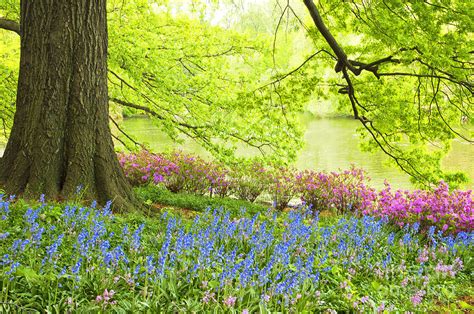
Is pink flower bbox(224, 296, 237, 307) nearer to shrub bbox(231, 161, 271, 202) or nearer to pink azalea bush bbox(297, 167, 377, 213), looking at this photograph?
pink azalea bush bbox(297, 167, 377, 213)

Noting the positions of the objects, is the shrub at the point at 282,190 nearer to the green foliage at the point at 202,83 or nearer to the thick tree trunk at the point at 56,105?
the green foliage at the point at 202,83

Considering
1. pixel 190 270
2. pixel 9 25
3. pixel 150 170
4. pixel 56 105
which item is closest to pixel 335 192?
pixel 150 170

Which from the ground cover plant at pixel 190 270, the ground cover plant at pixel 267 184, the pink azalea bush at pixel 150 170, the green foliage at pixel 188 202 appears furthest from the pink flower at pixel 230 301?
the pink azalea bush at pixel 150 170

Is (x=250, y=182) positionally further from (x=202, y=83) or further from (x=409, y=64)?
(x=409, y=64)

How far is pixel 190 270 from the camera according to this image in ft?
9.46

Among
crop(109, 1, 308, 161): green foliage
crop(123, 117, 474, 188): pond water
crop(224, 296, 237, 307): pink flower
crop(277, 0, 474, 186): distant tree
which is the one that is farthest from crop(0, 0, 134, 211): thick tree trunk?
crop(123, 117, 474, 188): pond water

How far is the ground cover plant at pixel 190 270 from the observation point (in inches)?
97.6

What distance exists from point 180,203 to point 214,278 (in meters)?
4.81

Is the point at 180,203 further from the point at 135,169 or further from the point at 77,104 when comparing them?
the point at 77,104

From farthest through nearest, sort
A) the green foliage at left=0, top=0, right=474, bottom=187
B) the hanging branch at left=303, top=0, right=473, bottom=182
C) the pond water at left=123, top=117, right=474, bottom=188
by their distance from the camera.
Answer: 1. the pond water at left=123, top=117, right=474, bottom=188
2. the green foliage at left=0, top=0, right=474, bottom=187
3. the hanging branch at left=303, top=0, right=473, bottom=182

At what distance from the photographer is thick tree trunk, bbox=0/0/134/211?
4.30 meters

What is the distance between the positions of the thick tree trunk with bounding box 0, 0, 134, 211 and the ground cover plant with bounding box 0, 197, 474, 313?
30.8 inches

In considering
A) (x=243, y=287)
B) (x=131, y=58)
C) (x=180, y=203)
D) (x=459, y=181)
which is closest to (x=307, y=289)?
(x=243, y=287)

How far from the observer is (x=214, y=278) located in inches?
115
